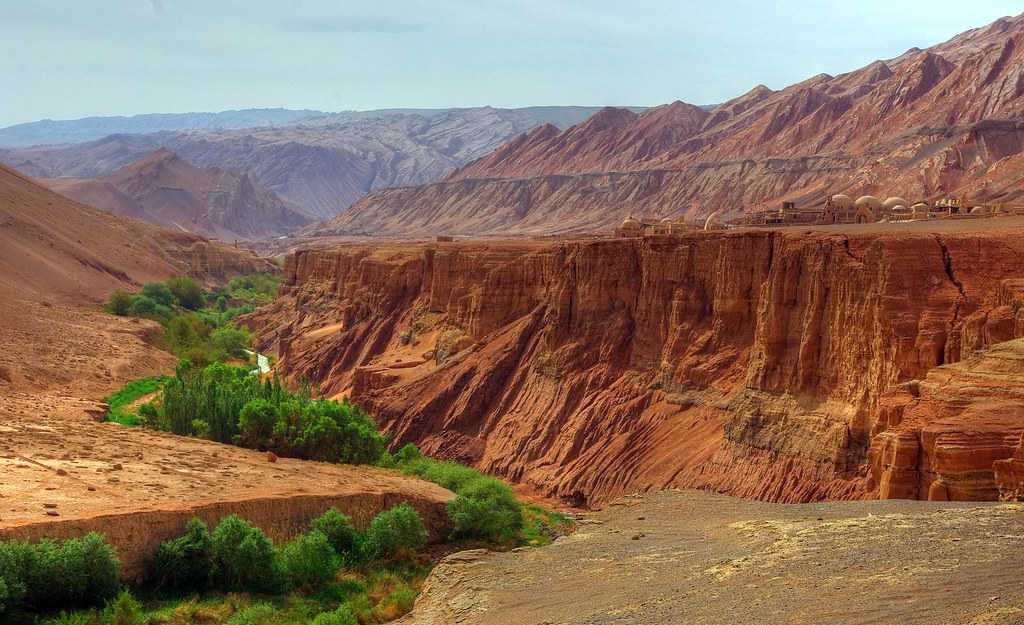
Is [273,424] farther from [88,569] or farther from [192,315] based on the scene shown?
[192,315]

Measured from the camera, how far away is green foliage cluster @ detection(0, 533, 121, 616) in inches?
714

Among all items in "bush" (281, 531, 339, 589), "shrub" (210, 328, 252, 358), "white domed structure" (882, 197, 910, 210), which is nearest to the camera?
"bush" (281, 531, 339, 589)

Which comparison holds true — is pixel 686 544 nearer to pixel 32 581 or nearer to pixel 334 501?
pixel 334 501

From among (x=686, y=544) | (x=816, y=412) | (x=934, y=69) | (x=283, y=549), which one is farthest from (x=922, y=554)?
(x=934, y=69)

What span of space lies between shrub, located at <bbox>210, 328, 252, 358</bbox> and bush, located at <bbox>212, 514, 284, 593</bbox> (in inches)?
1665

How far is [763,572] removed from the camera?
17.1 m

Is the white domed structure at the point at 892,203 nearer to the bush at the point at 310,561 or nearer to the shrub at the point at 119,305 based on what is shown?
the bush at the point at 310,561

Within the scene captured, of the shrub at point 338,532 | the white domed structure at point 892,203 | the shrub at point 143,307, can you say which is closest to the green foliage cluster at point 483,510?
the shrub at point 338,532

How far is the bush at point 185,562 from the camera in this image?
2080cm

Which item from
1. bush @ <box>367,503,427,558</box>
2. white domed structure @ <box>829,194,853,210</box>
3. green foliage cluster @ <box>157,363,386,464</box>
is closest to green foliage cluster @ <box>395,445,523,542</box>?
bush @ <box>367,503,427,558</box>

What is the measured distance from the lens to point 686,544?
20.7 meters

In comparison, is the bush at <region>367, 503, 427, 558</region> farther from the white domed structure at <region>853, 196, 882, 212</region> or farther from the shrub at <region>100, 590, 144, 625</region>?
the white domed structure at <region>853, 196, 882, 212</region>

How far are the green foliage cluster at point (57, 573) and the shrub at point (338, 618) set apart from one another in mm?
3879

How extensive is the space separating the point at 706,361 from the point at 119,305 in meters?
51.1
